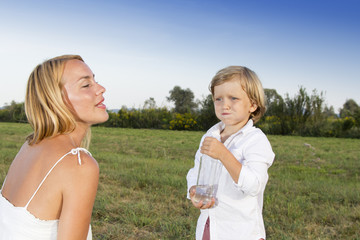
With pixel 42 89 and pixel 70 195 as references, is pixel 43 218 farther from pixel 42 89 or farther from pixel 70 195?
pixel 42 89

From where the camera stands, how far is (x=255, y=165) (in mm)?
1794

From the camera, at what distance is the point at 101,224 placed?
11.2ft

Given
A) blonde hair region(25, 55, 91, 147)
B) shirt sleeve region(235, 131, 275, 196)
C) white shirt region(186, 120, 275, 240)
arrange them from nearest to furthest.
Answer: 1. blonde hair region(25, 55, 91, 147)
2. shirt sleeve region(235, 131, 275, 196)
3. white shirt region(186, 120, 275, 240)

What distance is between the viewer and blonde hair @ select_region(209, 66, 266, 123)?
198 cm

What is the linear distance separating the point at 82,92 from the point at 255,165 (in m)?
0.99

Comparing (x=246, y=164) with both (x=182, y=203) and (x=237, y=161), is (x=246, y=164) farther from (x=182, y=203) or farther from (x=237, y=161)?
(x=182, y=203)

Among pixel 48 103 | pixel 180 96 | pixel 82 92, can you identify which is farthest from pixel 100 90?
pixel 180 96

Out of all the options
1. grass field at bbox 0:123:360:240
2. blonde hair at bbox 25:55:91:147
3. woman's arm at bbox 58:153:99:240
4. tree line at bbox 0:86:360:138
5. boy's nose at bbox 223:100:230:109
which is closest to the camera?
woman's arm at bbox 58:153:99:240

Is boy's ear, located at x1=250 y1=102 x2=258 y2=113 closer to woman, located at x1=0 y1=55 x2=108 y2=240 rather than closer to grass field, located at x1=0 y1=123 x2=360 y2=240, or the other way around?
woman, located at x1=0 y1=55 x2=108 y2=240

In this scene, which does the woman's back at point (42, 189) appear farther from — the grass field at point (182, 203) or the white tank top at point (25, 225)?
the grass field at point (182, 203)

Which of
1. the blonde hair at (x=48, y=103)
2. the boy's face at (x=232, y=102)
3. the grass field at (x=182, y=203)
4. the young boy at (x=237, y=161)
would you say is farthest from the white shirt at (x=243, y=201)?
the grass field at (x=182, y=203)

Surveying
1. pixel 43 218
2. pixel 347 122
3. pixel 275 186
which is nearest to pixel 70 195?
pixel 43 218

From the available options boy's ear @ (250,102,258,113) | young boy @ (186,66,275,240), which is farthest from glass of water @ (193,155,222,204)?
boy's ear @ (250,102,258,113)

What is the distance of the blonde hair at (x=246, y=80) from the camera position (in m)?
1.98
